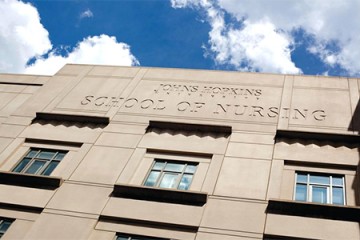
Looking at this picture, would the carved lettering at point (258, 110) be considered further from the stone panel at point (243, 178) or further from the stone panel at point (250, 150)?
the stone panel at point (243, 178)

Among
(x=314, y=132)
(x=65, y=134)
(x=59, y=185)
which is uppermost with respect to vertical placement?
(x=314, y=132)

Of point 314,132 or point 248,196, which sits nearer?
point 248,196

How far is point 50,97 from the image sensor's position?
1809 centimetres

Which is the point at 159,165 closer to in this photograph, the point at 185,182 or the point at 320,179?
the point at 185,182

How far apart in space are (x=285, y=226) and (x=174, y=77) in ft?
33.4

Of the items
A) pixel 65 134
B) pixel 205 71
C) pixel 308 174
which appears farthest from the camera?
pixel 205 71

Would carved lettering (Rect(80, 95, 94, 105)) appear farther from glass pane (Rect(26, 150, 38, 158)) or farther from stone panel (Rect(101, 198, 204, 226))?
stone panel (Rect(101, 198, 204, 226))

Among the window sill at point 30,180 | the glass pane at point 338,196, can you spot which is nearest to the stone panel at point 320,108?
the glass pane at point 338,196

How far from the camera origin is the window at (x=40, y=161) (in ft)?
46.0

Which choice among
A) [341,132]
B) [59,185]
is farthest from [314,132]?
[59,185]

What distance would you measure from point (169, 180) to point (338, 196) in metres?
5.65

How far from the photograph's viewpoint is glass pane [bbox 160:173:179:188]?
12742 mm

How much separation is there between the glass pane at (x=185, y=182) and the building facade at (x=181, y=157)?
0.12ft

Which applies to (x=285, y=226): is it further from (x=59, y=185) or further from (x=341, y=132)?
(x=59, y=185)
